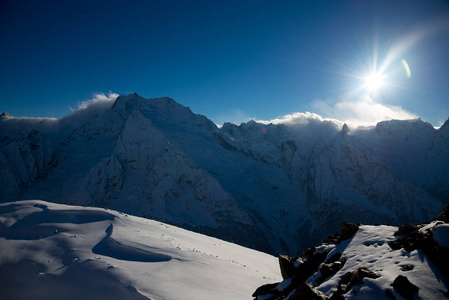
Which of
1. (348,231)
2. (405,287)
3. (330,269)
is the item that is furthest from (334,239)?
(405,287)

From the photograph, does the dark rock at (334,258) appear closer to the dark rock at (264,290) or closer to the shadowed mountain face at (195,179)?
the dark rock at (264,290)

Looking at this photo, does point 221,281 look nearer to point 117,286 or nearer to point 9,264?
point 117,286

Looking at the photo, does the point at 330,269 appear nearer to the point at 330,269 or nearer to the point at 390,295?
the point at 330,269

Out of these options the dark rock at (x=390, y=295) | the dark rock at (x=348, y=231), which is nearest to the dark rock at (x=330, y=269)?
the dark rock at (x=390, y=295)

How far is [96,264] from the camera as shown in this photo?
1362 cm

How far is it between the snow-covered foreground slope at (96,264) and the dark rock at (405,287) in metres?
7.95

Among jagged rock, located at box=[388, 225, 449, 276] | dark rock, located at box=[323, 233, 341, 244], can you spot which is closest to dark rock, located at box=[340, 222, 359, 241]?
dark rock, located at box=[323, 233, 341, 244]

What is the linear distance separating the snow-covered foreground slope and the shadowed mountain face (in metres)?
93.5

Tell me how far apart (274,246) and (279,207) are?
36760 mm

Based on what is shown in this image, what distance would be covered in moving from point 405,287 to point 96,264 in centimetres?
1466

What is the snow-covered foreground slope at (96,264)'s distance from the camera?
12.0 metres

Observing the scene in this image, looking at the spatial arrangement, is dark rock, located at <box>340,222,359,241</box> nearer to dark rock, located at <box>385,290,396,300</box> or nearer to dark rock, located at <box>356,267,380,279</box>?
dark rock, located at <box>356,267,380,279</box>

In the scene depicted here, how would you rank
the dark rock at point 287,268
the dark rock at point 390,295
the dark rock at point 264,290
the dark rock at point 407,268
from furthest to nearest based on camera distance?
the dark rock at point 287,268 → the dark rock at point 264,290 → the dark rock at point 407,268 → the dark rock at point 390,295

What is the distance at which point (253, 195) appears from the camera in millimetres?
→ 153750
